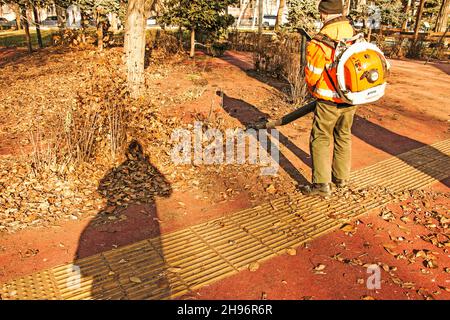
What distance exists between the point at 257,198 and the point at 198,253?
1.33m

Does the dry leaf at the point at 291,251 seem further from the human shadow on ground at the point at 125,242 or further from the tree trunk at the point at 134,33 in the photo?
the tree trunk at the point at 134,33

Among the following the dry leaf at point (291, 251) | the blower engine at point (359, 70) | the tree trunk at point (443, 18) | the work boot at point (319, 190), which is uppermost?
the tree trunk at point (443, 18)

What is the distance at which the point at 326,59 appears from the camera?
3.83 meters

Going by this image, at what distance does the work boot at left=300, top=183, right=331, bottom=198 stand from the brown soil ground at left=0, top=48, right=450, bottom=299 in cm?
27

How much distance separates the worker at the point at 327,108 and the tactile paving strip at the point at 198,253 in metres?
0.32

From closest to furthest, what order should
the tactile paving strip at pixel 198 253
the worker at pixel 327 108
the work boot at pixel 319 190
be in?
1. the tactile paving strip at pixel 198 253
2. the worker at pixel 327 108
3. the work boot at pixel 319 190

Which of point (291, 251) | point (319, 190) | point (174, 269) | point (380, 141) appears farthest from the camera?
point (380, 141)

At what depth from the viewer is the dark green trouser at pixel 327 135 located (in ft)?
13.7

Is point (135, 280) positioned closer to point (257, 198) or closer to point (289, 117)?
point (257, 198)

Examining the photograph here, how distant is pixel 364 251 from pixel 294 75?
19.5ft

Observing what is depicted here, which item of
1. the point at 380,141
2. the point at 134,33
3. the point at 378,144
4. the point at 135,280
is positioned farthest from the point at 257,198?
the point at 134,33

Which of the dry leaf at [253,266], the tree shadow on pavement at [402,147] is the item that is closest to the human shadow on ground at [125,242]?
the dry leaf at [253,266]

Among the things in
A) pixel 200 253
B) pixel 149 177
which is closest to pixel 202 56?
pixel 149 177

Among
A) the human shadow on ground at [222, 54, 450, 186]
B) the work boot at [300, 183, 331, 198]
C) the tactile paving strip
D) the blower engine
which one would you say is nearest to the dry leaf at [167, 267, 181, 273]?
the tactile paving strip
